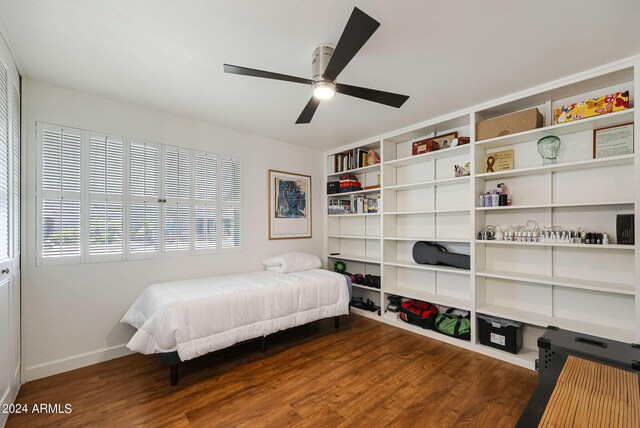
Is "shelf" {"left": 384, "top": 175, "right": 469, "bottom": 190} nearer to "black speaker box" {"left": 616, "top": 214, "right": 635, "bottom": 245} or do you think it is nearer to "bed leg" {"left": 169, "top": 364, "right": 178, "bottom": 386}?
"black speaker box" {"left": 616, "top": 214, "right": 635, "bottom": 245}

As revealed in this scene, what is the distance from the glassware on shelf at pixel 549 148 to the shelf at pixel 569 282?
1033 mm

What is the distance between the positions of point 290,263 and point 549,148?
288 centimetres

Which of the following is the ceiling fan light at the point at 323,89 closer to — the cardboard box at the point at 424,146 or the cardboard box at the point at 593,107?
the cardboard box at the point at 424,146

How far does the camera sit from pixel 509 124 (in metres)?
2.71

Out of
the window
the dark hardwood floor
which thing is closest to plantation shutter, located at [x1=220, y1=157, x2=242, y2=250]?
the window

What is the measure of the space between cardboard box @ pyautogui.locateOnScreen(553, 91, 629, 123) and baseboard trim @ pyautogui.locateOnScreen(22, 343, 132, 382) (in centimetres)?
450

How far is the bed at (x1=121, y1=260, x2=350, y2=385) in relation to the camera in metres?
2.22

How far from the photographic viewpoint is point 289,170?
Answer: 14.0 ft

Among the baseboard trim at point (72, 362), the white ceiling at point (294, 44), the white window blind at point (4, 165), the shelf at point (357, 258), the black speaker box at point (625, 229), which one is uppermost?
the white ceiling at point (294, 44)

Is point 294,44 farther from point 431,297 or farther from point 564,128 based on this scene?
point 431,297

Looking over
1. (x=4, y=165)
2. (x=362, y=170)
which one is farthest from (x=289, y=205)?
(x=4, y=165)

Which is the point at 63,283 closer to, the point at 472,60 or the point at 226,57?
the point at 226,57

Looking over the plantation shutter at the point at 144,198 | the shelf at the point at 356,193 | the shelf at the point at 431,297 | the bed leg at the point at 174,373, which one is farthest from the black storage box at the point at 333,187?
the bed leg at the point at 174,373

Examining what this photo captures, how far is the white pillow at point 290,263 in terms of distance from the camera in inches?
141
